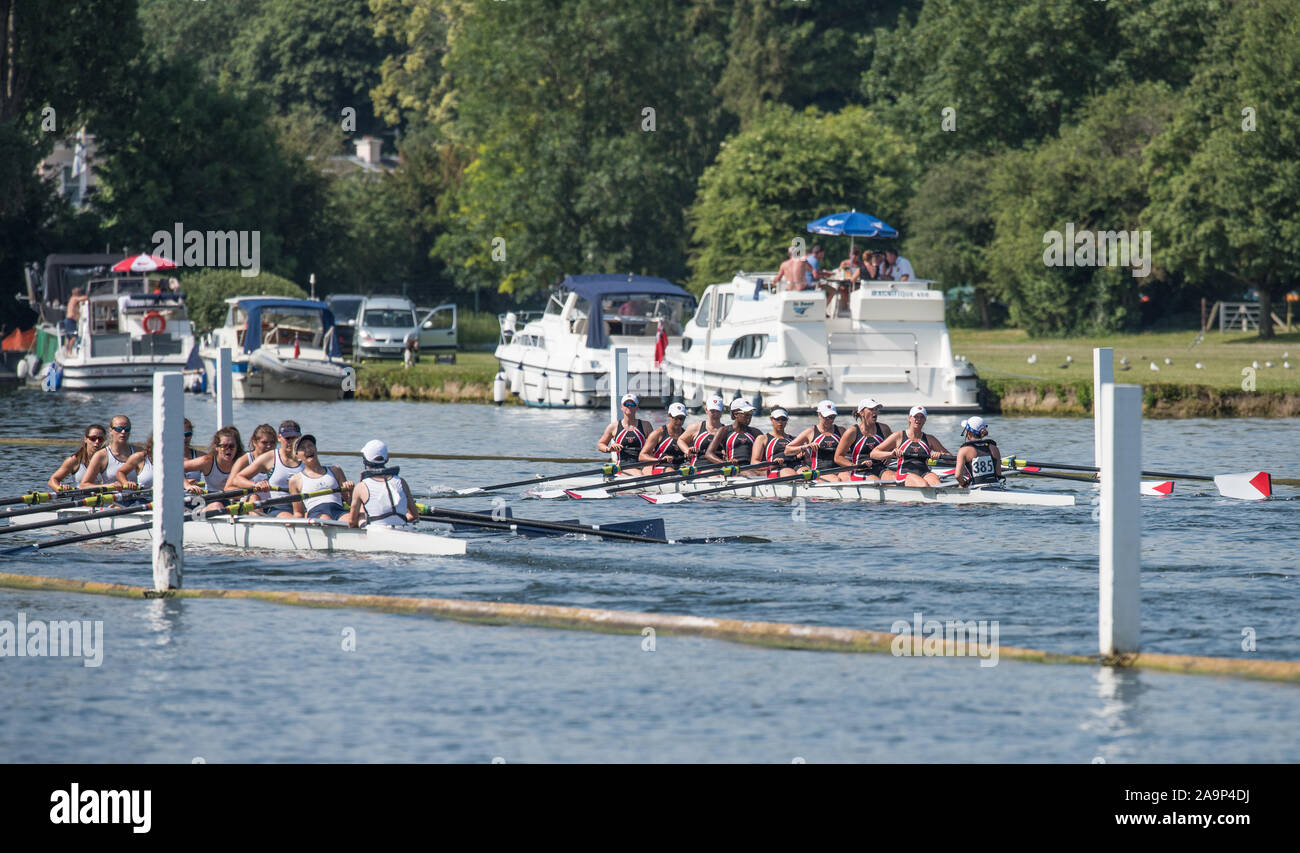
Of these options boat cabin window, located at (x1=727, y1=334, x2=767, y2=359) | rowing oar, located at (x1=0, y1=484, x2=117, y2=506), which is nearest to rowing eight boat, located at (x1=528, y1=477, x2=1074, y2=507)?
rowing oar, located at (x1=0, y1=484, x2=117, y2=506)

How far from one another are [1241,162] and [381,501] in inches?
1523

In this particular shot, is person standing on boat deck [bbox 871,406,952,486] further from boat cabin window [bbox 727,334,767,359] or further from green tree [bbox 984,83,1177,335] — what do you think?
green tree [bbox 984,83,1177,335]

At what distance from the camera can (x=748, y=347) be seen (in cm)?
3716

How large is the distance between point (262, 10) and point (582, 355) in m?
66.8

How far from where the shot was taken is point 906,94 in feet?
238

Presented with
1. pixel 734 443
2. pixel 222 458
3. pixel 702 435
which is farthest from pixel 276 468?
pixel 734 443

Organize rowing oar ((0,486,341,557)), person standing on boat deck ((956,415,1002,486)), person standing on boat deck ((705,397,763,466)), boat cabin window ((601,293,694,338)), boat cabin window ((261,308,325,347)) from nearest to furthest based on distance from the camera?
1. rowing oar ((0,486,341,557))
2. person standing on boat deck ((956,415,1002,486))
3. person standing on boat deck ((705,397,763,466))
4. boat cabin window ((601,293,694,338))
5. boat cabin window ((261,308,325,347))

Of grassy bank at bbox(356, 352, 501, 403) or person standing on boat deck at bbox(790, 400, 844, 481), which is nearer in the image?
person standing on boat deck at bbox(790, 400, 844, 481)

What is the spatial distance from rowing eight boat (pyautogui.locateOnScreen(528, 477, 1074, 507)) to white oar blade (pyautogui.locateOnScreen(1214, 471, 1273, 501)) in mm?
1988

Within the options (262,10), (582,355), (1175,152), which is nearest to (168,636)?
(582,355)

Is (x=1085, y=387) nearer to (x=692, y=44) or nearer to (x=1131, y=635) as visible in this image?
(x=1131, y=635)

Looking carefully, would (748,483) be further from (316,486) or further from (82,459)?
(82,459)

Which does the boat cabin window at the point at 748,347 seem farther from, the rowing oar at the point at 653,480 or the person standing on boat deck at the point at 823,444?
the rowing oar at the point at 653,480

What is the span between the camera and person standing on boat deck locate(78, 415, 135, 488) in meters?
21.9
